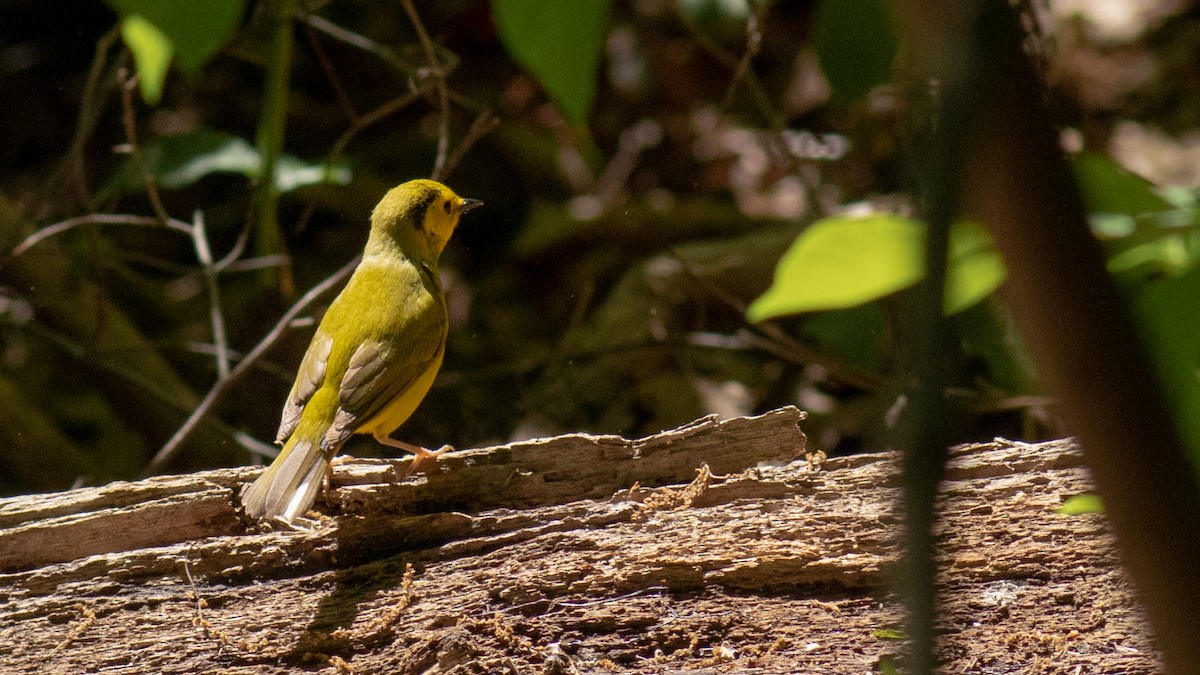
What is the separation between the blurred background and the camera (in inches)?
202

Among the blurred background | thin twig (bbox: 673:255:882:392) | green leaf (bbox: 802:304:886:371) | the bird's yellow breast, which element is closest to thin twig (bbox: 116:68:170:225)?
the blurred background

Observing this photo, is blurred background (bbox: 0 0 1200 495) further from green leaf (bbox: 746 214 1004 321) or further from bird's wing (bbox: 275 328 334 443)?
green leaf (bbox: 746 214 1004 321)

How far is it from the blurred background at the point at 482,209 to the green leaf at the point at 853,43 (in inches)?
71.2

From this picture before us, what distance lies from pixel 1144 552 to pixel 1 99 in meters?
7.97

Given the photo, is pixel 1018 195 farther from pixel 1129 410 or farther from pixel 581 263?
pixel 581 263

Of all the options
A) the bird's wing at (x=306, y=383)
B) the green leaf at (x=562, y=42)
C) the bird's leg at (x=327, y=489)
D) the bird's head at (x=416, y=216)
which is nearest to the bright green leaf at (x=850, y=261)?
the green leaf at (x=562, y=42)

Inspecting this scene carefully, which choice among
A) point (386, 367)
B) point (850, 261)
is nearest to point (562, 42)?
point (850, 261)

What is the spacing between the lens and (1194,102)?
762cm

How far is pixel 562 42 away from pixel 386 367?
9.87 feet

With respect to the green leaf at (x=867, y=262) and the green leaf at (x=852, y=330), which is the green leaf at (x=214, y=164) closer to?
the green leaf at (x=852, y=330)

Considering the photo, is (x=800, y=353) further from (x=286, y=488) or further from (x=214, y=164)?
(x=286, y=488)

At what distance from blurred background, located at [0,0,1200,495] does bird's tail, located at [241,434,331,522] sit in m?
1.62

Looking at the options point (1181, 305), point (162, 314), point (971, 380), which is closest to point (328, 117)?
point (162, 314)

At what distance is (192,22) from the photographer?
86 cm
